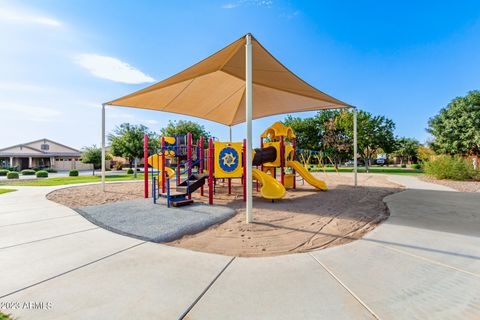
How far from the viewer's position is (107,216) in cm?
492

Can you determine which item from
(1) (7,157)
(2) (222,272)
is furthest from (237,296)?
(1) (7,157)

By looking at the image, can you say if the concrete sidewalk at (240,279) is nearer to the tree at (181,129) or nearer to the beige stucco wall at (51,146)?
the tree at (181,129)

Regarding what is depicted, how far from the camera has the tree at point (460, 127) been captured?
1892cm

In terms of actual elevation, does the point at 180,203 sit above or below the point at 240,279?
above

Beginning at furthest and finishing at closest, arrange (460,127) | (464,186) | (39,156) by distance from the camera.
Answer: (39,156) < (460,127) < (464,186)

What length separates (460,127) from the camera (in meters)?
20.1

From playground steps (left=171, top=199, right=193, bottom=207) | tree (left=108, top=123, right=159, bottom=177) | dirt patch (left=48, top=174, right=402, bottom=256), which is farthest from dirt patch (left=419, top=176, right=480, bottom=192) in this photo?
tree (left=108, top=123, right=159, bottom=177)

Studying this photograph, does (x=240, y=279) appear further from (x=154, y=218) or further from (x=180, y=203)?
(x=180, y=203)

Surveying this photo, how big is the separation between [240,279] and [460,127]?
28.4 meters

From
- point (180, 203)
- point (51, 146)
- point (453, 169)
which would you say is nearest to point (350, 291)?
point (180, 203)

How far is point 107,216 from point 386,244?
19.0ft

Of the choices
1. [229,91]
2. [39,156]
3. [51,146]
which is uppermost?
[51,146]

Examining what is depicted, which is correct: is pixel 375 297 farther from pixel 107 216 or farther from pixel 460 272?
pixel 107 216

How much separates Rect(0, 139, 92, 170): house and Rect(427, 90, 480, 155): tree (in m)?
50.3
